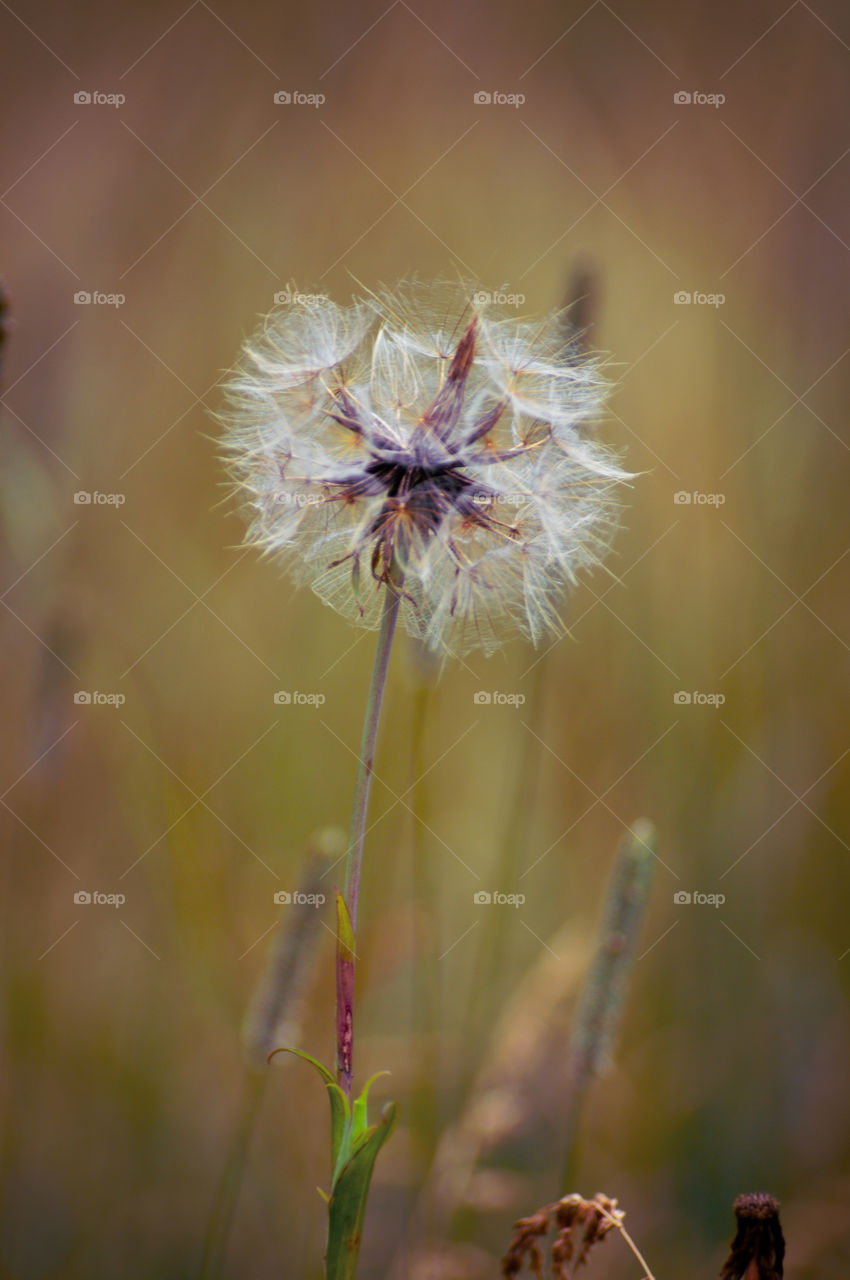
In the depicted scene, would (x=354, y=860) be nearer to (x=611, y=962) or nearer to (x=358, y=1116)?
(x=358, y=1116)

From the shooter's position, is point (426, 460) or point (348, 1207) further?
point (426, 460)

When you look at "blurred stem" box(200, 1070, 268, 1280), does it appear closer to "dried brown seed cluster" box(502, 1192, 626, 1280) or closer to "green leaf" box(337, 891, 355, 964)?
"dried brown seed cluster" box(502, 1192, 626, 1280)

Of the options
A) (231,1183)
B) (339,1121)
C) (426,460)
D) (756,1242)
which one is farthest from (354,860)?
(231,1183)

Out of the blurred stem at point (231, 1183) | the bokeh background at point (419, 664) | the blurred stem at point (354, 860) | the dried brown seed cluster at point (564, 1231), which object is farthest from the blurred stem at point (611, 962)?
the blurred stem at point (231, 1183)

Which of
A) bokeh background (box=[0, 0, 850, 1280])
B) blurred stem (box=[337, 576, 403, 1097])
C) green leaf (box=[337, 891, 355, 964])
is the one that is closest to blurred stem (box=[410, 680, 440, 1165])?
bokeh background (box=[0, 0, 850, 1280])

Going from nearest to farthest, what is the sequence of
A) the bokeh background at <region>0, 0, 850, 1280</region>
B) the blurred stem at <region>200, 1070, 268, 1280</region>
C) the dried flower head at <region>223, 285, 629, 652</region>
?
1. the dried flower head at <region>223, 285, 629, 652</region>
2. the blurred stem at <region>200, 1070, 268, 1280</region>
3. the bokeh background at <region>0, 0, 850, 1280</region>

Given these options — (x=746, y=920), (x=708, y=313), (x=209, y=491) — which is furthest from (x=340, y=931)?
(x=708, y=313)
